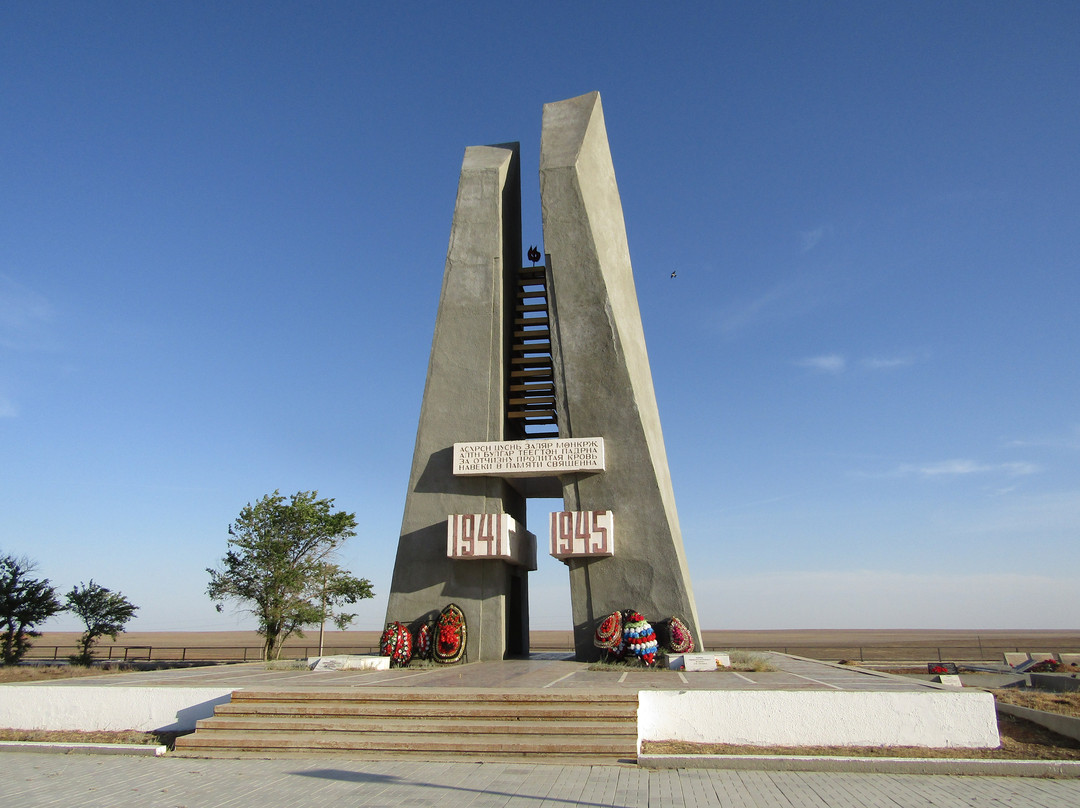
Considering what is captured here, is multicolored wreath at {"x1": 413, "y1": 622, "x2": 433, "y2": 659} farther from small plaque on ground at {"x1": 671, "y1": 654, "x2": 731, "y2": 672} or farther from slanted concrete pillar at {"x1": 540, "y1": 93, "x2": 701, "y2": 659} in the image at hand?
small plaque on ground at {"x1": 671, "y1": 654, "x2": 731, "y2": 672}

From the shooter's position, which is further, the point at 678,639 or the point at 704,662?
the point at 678,639

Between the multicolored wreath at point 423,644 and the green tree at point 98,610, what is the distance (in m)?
16.7

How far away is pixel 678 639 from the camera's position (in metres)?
16.6

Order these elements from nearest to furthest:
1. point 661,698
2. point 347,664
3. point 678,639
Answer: point 661,698 → point 347,664 → point 678,639

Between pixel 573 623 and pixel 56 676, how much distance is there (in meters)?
15.0

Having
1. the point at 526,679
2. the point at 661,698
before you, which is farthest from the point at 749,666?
the point at 661,698

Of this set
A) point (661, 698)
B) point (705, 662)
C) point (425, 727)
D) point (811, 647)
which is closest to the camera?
point (425, 727)

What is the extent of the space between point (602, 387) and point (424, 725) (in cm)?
1062

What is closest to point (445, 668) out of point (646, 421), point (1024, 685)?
point (646, 421)

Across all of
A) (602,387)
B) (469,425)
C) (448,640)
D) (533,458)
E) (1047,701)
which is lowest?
(1047,701)

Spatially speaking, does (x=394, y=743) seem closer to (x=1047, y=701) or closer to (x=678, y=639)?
(x=678, y=639)

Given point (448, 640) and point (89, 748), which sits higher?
point (448, 640)

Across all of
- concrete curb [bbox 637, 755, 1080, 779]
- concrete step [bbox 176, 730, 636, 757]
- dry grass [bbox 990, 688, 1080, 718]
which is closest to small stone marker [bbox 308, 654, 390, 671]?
concrete step [bbox 176, 730, 636, 757]

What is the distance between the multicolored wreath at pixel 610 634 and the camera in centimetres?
1662
